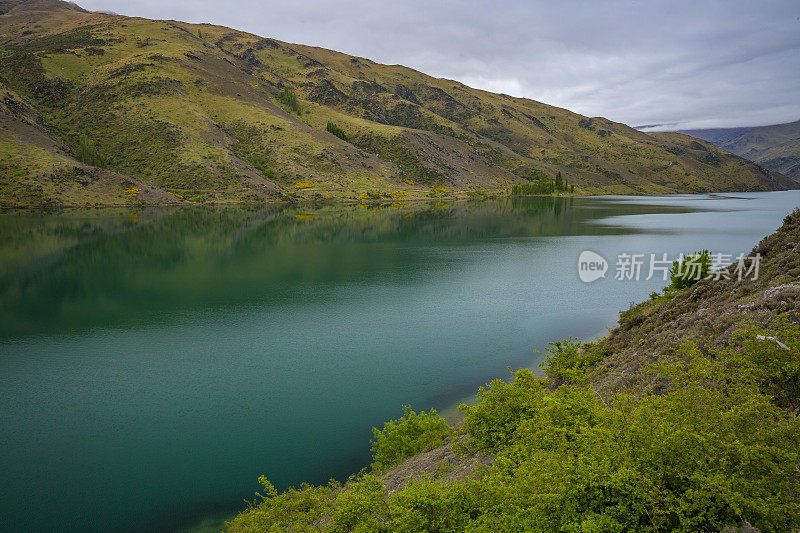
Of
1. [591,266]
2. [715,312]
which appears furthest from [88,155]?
[715,312]

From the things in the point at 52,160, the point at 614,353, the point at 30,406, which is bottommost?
the point at 30,406

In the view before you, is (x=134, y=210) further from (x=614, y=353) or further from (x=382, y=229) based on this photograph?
(x=614, y=353)

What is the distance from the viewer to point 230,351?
27281 mm

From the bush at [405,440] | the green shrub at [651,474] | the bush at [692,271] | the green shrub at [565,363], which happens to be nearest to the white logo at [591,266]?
the bush at [692,271]

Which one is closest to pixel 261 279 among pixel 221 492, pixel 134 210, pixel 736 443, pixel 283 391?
pixel 283 391

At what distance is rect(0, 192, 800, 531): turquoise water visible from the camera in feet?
51.3

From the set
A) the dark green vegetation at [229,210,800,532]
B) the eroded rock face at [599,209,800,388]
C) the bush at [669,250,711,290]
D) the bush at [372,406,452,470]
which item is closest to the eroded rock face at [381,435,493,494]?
the dark green vegetation at [229,210,800,532]

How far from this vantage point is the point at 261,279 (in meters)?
47.2

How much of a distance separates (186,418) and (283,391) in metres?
4.57

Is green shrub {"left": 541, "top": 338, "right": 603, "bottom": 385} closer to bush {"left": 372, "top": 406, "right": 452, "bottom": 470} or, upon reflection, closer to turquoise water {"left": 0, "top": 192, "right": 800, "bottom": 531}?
turquoise water {"left": 0, "top": 192, "right": 800, "bottom": 531}

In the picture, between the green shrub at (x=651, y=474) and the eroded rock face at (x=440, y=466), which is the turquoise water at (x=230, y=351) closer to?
the eroded rock face at (x=440, y=466)

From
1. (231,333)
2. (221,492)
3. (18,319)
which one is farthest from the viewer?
(18,319)

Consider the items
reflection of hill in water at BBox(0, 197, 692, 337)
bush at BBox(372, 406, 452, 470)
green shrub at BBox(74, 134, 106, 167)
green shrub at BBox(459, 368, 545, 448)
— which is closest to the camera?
green shrub at BBox(459, 368, 545, 448)

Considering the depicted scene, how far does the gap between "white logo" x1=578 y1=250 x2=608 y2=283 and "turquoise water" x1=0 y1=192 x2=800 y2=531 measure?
3.81 feet
